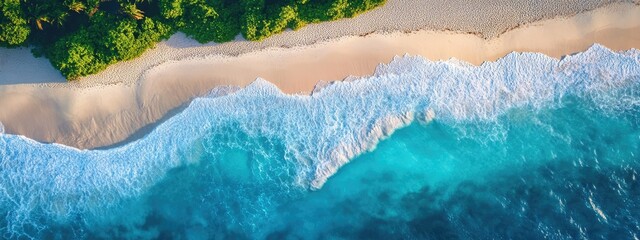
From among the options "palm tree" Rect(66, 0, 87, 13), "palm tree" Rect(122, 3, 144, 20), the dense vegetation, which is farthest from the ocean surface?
"palm tree" Rect(66, 0, 87, 13)

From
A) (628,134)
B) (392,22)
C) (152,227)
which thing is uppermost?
(392,22)

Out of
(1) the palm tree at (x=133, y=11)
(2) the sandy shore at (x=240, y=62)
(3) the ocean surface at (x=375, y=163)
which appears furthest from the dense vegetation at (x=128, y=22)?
(3) the ocean surface at (x=375, y=163)

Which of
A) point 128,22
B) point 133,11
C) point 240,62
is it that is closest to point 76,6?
point 128,22

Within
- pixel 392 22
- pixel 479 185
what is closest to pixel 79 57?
pixel 392 22

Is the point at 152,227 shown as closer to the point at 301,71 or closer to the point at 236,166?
the point at 236,166

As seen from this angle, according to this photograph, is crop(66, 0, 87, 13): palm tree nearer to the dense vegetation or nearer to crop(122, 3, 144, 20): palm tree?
the dense vegetation
